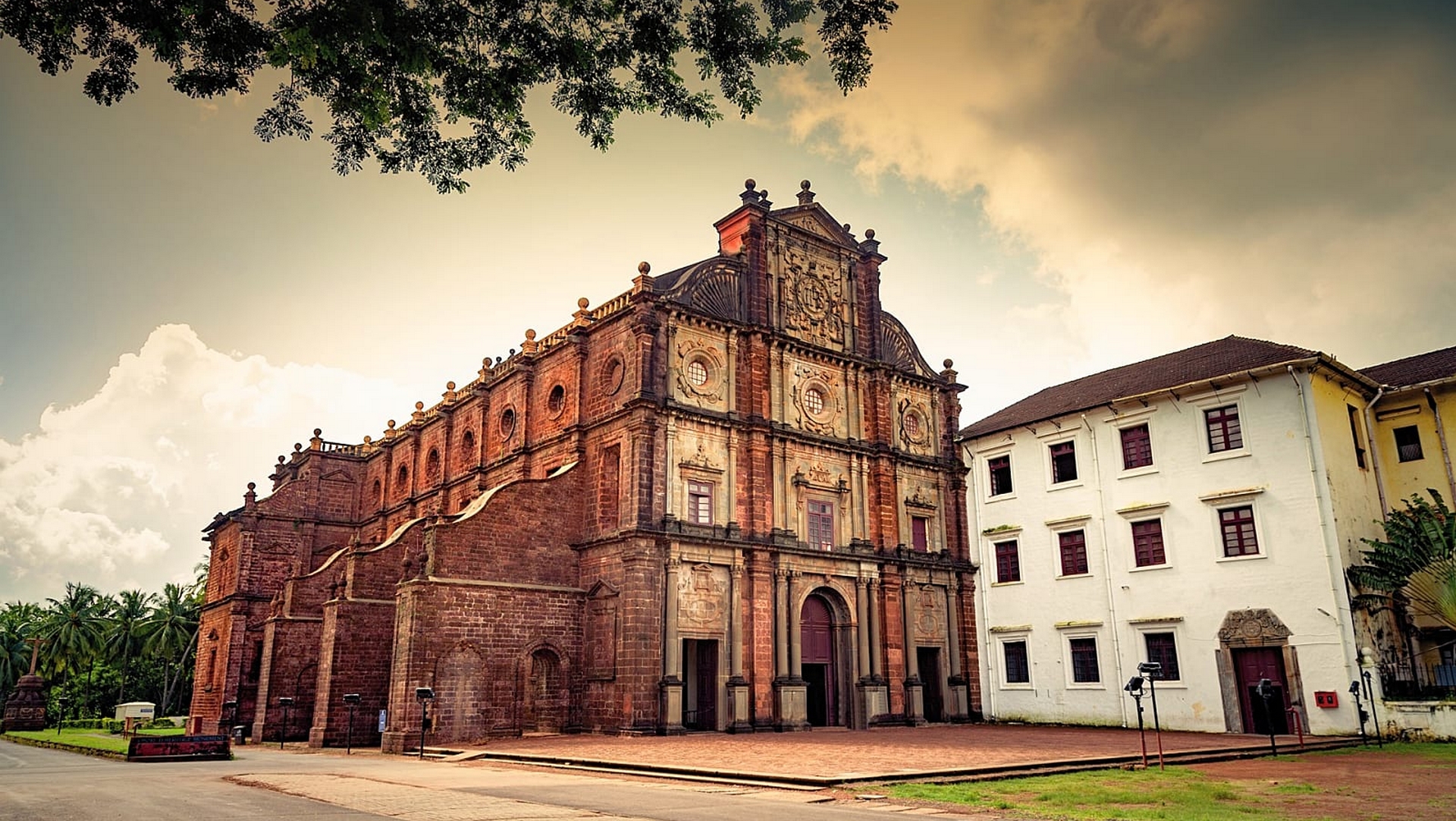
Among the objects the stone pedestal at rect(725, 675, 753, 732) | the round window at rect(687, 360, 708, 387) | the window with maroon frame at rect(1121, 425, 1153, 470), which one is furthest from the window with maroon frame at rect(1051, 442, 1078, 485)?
the stone pedestal at rect(725, 675, 753, 732)

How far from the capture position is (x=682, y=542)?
26828mm

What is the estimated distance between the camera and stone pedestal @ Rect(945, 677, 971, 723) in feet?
104

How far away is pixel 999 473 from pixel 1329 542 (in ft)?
36.0

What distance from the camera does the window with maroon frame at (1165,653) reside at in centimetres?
2683

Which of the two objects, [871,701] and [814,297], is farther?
[814,297]

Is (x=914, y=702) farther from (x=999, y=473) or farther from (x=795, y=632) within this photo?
(x=999, y=473)

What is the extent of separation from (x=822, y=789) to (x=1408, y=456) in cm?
2318

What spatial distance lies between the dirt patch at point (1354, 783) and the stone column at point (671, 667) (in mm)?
12640

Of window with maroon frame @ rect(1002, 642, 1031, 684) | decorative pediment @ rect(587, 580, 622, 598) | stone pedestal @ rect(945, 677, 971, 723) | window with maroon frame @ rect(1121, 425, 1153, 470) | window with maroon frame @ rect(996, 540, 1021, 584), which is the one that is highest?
window with maroon frame @ rect(1121, 425, 1153, 470)

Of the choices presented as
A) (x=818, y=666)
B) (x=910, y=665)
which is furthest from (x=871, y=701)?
(x=910, y=665)

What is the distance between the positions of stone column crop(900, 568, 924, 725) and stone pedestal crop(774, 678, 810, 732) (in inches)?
167

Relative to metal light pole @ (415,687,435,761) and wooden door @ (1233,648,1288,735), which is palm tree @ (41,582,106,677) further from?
wooden door @ (1233,648,1288,735)

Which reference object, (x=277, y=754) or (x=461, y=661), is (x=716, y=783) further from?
(x=277, y=754)

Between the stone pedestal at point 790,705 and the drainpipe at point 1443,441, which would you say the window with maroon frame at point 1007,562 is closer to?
the stone pedestal at point 790,705
